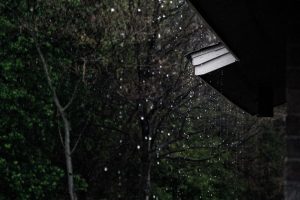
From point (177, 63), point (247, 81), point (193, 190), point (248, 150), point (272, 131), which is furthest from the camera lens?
point (272, 131)

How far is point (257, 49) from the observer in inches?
143

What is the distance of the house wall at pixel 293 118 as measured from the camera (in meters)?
2.69

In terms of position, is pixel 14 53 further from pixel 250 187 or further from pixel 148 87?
pixel 250 187

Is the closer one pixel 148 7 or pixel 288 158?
pixel 288 158

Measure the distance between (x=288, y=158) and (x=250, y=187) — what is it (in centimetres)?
2350

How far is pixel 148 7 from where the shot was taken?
15.1 meters

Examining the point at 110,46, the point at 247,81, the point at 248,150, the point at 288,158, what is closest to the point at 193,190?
the point at 248,150

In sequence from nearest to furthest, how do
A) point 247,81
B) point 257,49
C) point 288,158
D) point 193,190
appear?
point 288,158 < point 257,49 < point 247,81 < point 193,190

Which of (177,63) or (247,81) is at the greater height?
(177,63)

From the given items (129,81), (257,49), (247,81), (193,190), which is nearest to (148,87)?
(129,81)

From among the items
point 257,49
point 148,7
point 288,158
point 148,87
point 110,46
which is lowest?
point 288,158

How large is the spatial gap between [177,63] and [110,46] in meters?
2.05

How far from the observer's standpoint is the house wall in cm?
269

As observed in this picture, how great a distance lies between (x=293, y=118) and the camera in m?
2.73
